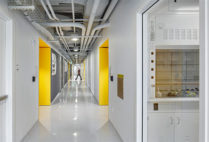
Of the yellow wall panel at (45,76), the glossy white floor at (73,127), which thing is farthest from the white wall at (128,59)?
the yellow wall panel at (45,76)

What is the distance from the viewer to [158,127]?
255 centimetres

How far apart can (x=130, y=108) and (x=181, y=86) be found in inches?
39.5

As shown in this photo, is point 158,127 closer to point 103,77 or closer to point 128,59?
point 128,59

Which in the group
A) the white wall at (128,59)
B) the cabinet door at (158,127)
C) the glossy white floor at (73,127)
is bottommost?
the glossy white floor at (73,127)

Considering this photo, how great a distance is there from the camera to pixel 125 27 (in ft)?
10.3

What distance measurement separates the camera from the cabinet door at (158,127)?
8.20 ft

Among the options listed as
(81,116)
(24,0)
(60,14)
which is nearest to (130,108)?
(24,0)

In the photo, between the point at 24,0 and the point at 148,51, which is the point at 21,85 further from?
the point at 148,51

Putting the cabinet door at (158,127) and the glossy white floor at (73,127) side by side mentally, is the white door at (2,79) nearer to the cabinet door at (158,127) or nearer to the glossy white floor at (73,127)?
the glossy white floor at (73,127)

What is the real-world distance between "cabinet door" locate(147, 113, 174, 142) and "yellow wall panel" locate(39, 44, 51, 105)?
17.2 feet

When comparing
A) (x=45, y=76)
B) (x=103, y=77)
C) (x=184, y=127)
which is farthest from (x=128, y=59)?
(x=45, y=76)

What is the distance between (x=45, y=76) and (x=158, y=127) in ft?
18.0

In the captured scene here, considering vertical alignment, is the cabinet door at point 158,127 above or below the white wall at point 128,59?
below

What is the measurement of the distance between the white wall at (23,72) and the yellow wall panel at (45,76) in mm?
2248
